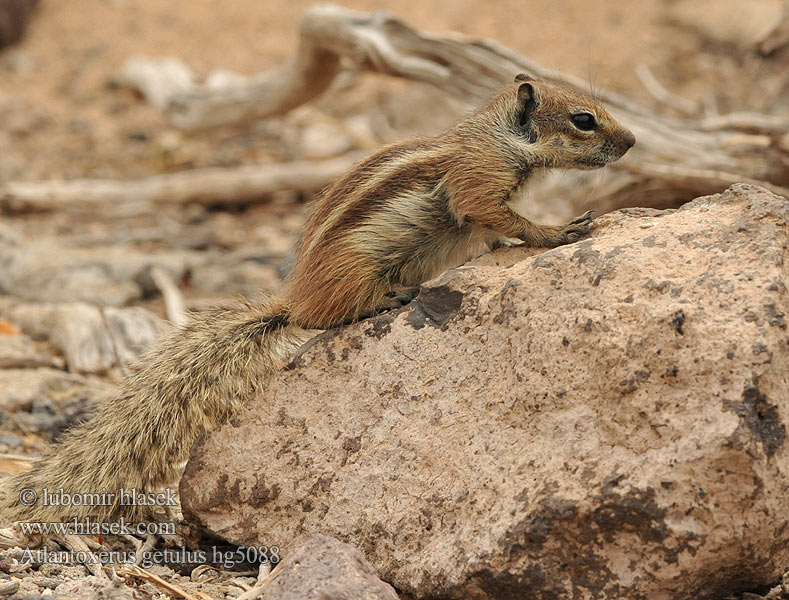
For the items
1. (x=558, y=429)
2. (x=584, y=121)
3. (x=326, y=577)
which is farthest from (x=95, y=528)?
(x=584, y=121)

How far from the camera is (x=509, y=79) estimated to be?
7617 mm

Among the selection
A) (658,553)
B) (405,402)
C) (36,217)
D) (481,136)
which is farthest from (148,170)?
(658,553)

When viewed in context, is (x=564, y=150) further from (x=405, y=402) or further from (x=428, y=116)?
(x=428, y=116)

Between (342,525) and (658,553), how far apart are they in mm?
1208

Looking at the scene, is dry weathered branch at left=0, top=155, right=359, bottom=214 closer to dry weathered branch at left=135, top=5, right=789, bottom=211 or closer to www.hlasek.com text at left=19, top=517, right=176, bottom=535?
dry weathered branch at left=135, top=5, right=789, bottom=211

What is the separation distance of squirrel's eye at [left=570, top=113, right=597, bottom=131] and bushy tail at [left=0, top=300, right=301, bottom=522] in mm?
1775

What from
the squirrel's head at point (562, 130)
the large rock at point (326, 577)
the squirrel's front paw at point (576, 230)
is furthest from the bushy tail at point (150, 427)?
the squirrel's head at point (562, 130)

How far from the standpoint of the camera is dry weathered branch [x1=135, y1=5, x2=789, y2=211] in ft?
23.7

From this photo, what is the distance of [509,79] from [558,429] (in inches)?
192

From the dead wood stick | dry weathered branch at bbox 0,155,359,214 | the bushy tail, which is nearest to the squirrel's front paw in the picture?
the bushy tail

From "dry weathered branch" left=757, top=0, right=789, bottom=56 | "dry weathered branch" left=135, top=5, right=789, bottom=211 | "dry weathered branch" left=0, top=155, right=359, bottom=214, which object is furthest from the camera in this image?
"dry weathered branch" left=0, top=155, right=359, bottom=214

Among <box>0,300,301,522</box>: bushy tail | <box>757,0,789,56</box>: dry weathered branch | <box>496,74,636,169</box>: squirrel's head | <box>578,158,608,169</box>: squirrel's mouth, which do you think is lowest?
<box>0,300,301,522</box>: bushy tail

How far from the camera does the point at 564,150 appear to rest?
175 inches

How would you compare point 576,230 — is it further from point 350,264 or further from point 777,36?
point 777,36
